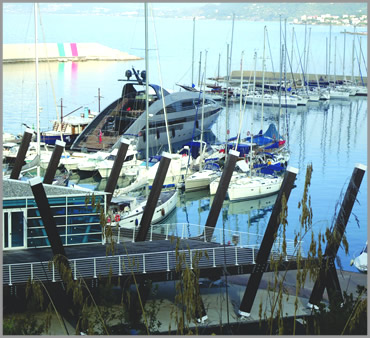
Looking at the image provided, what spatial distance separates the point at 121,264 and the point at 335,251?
5.37 meters

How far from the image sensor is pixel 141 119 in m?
48.5

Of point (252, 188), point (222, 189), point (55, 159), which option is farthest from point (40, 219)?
point (252, 188)

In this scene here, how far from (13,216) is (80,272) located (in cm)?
265

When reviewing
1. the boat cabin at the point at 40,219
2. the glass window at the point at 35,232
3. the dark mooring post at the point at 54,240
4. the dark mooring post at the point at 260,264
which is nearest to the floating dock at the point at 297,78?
the boat cabin at the point at 40,219

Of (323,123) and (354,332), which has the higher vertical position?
(354,332)

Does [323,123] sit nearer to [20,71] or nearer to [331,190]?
[331,190]

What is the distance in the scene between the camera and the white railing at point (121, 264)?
58.4 feet

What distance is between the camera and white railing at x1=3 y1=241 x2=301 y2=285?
1780cm

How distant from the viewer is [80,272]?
59.8ft

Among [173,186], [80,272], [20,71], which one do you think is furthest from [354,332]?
[20,71]

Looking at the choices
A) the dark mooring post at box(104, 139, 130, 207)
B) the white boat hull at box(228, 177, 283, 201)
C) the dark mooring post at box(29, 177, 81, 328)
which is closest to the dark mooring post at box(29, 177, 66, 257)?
the dark mooring post at box(29, 177, 81, 328)

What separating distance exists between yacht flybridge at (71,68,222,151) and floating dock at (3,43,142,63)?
64.2 meters

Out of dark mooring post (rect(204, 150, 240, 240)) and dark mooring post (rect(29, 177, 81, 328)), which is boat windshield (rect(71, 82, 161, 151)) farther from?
dark mooring post (rect(29, 177, 81, 328))

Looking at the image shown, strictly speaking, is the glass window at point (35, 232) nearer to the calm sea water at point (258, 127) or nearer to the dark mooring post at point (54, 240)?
the dark mooring post at point (54, 240)
